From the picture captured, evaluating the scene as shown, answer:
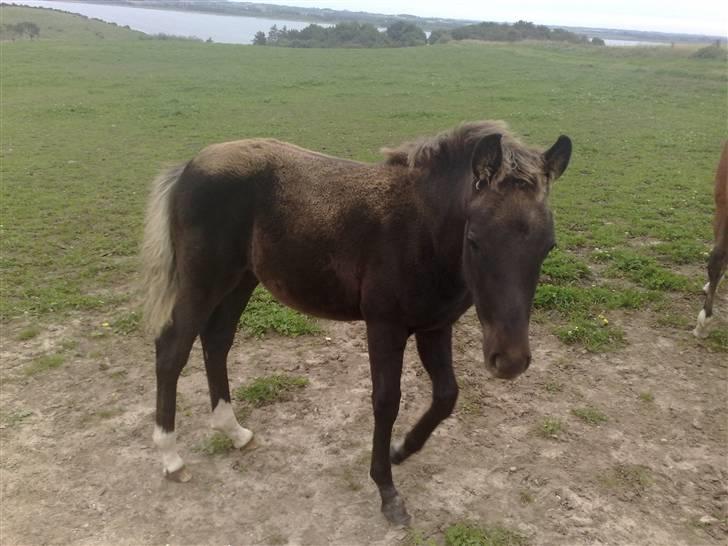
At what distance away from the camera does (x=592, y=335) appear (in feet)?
15.7

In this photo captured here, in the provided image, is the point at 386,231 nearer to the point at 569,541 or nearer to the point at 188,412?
the point at 569,541

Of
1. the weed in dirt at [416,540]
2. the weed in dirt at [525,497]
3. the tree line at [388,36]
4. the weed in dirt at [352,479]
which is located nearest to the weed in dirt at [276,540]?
→ the weed in dirt at [352,479]

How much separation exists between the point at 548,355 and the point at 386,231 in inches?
96.2

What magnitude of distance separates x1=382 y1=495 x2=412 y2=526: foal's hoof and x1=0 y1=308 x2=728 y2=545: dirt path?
2.1 inches

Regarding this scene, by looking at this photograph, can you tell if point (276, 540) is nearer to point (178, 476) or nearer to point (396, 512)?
point (396, 512)

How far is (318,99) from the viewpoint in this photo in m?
18.5

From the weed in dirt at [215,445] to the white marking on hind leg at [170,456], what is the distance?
0.77 ft

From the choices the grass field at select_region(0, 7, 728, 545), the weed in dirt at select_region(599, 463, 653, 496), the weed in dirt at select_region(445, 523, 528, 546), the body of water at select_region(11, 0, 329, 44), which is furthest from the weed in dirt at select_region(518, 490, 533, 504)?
the body of water at select_region(11, 0, 329, 44)

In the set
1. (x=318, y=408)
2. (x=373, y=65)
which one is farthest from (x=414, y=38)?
(x=318, y=408)

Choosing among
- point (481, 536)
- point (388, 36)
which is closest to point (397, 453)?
point (481, 536)

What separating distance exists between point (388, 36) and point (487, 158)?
5623cm

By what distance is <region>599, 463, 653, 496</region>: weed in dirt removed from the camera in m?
3.23

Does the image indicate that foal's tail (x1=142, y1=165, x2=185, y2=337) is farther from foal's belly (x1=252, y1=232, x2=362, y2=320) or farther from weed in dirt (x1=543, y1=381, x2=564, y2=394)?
weed in dirt (x1=543, y1=381, x2=564, y2=394)

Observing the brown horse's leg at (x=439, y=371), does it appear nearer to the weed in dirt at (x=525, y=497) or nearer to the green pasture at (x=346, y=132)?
the weed in dirt at (x=525, y=497)
